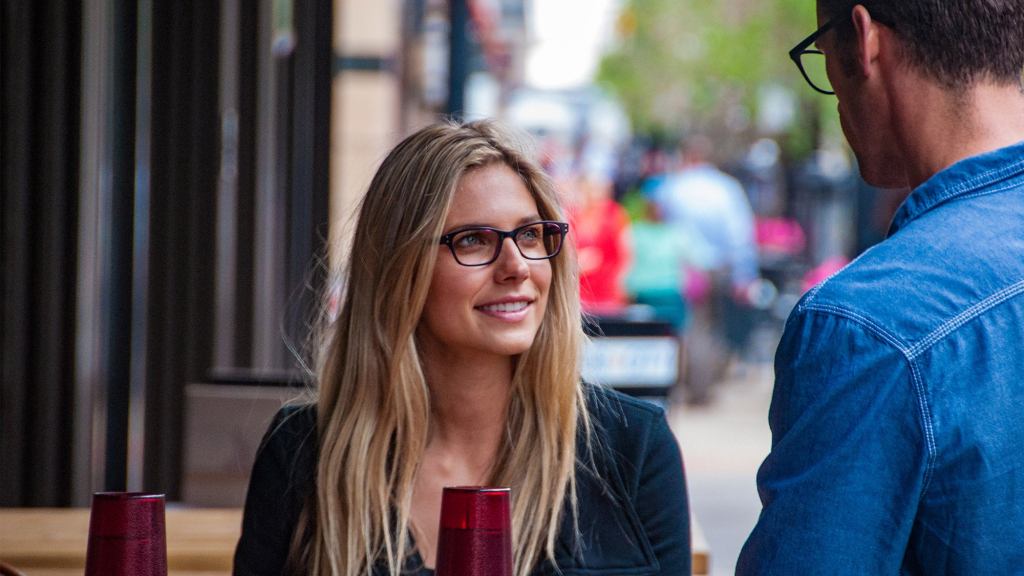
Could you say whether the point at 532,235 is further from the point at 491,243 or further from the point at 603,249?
the point at 603,249

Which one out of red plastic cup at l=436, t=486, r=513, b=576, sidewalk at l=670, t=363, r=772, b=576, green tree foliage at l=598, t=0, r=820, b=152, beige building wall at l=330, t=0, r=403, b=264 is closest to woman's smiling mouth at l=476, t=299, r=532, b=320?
red plastic cup at l=436, t=486, r=513, b=576

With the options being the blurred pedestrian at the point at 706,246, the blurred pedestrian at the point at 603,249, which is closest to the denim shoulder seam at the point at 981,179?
the blurred pedestrian at the point at 603,249

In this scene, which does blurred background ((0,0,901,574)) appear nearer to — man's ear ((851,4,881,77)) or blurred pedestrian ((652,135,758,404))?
blurred pedestrian ((652,135,758,404))

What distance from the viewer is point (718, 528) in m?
7.71

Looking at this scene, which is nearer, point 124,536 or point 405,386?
point 124,536

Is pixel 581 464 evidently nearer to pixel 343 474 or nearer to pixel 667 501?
pixel 667 501

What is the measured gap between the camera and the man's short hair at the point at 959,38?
5.69 feet

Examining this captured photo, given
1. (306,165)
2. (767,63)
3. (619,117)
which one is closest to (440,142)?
(306,165)

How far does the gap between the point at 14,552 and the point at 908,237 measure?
219cm

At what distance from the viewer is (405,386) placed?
2.79m

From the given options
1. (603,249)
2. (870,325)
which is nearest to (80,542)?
(870,325)

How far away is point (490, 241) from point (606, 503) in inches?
22.1

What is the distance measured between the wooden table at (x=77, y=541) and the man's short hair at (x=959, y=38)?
203cm

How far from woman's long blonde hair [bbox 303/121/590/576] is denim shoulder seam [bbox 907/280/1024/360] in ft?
3.92
